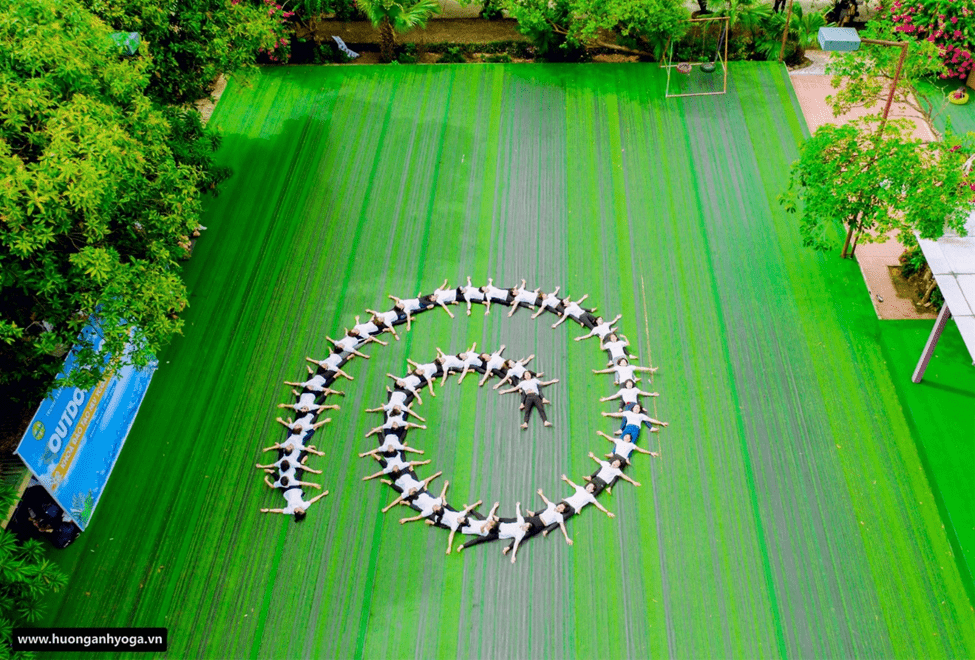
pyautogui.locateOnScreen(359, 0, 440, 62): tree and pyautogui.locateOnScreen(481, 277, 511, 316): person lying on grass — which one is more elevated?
pyautogui.locateOnScreen(359, 0, 440, 62): tree

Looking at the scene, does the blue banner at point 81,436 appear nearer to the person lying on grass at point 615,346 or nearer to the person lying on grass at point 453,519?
the person lying on grass at point 453,519

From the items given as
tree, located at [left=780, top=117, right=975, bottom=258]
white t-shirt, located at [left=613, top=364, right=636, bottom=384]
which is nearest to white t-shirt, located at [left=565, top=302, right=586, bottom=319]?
white t-shirt, located at [left=613, top=364, right=636, bottom=384]

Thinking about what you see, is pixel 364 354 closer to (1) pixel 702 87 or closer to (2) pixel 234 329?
(2) pixel 234 329

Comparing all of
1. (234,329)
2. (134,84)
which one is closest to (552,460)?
(234,329)

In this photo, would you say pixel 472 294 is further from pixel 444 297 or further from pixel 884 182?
pixel 884 182

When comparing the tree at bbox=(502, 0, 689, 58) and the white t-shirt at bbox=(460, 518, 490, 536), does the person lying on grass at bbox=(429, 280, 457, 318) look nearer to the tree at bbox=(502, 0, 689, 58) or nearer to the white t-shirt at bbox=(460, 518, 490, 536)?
the white t-shirt at bbox=(460, 518, 490, 536)

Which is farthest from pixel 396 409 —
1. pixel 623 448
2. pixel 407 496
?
pixel 623 448
